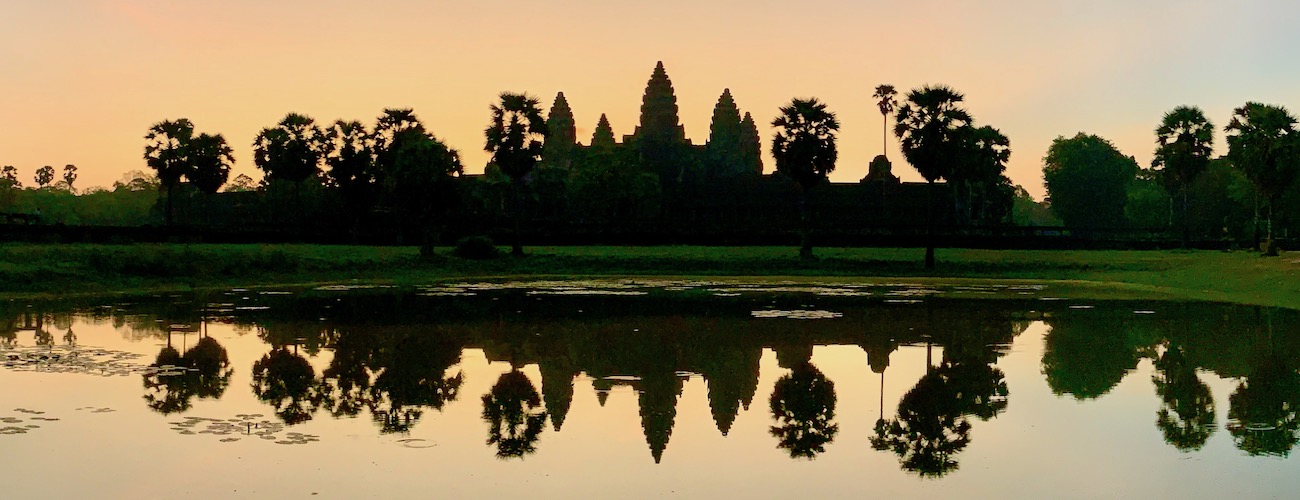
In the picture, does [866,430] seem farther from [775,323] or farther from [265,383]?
[775,323]

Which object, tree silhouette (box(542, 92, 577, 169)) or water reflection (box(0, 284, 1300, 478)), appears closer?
water reflection (box(0, 284, 1300, 478))

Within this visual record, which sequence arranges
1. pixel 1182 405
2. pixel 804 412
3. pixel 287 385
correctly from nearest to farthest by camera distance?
pixel 804 412
pixel 1182 405
pixel 287 385

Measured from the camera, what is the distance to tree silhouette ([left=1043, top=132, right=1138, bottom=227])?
436 feet

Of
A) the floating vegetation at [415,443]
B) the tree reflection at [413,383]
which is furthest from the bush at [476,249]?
the floating vegetation at [415,443]

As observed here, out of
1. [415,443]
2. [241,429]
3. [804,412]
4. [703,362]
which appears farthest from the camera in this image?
[703,362]

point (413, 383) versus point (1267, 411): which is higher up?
point (413, 383)

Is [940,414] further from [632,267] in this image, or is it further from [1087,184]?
Result: [1087,184]

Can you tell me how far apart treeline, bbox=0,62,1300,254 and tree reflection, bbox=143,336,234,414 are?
4048 centimetres

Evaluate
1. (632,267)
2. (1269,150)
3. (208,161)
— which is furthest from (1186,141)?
(208,161)

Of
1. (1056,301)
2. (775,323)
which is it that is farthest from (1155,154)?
(775,323)

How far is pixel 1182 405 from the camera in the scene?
57.9 feet

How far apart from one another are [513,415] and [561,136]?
13845 centimetres

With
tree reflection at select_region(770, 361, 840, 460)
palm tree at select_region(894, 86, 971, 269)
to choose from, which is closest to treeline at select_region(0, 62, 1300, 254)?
palm tree at select_region(894, 86, 971, 269)

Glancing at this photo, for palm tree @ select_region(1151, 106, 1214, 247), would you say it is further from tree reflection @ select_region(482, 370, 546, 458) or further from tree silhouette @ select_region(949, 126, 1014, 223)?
tree reflection @ select_region(482, 370, 546, 458)
